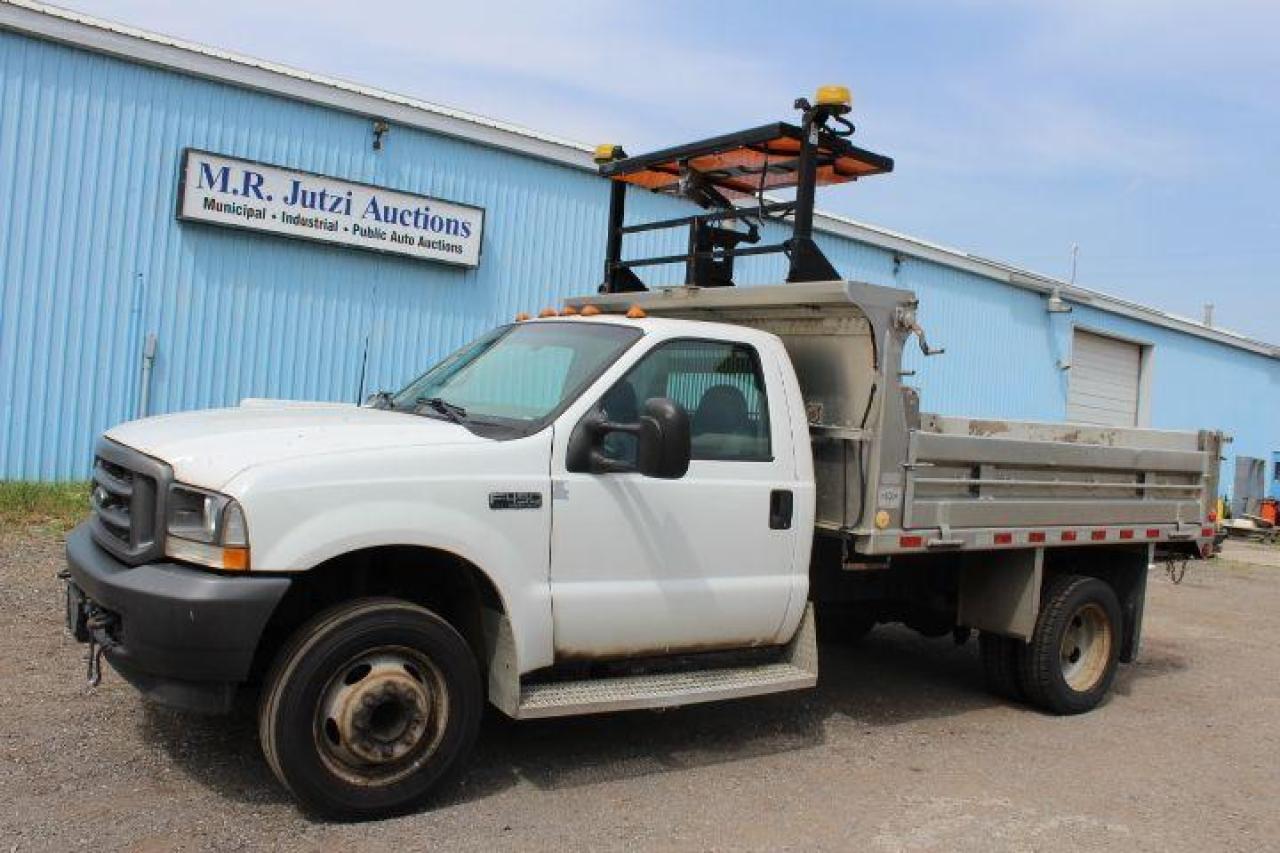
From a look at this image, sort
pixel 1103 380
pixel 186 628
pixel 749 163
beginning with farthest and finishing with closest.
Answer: pixel 1103 380
pixel 749 163
pixel 186 628

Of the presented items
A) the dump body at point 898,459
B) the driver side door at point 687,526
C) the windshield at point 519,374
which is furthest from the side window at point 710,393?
the dump body at point 898,459

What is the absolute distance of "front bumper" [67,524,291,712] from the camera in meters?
3.82

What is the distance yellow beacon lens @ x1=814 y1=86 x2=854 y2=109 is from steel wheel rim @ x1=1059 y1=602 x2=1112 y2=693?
343 centimetres

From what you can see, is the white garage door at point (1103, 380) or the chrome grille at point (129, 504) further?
the white garage door at point (1103, 380)

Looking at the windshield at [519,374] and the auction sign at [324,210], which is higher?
the auction sign at [324,210]

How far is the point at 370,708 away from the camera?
414 cm

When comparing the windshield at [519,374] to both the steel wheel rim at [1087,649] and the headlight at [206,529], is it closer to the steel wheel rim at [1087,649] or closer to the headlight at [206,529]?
the headlight at [206,529]

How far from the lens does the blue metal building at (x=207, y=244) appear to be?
10.0 metres

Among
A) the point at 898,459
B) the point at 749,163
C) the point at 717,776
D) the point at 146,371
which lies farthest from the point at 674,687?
the point at 146,371

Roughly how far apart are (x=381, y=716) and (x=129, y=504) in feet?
4.13

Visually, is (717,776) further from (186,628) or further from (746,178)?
(746,178)

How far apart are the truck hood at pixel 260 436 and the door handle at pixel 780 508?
4.91 feet

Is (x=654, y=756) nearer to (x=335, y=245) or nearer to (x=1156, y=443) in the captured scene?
(x=1156, y=443)

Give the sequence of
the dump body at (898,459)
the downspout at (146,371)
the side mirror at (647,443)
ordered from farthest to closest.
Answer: the downspout at (146,371), the dump body at (898,459), the side mirror at (647,443)
